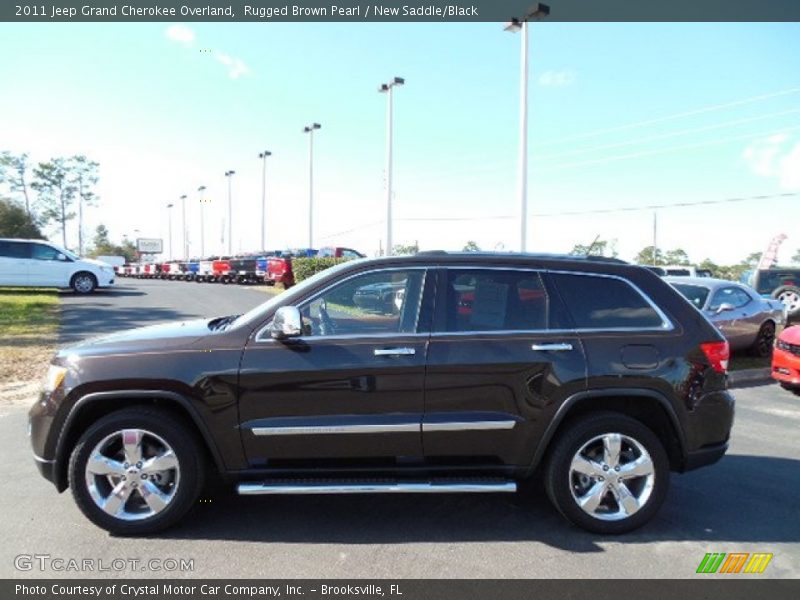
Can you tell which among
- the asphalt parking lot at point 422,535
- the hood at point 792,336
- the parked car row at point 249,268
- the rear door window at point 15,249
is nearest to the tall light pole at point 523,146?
the parked car row at point 249,268

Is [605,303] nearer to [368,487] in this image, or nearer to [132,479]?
[368,487]

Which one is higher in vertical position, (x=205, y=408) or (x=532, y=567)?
(x=205, y=408)

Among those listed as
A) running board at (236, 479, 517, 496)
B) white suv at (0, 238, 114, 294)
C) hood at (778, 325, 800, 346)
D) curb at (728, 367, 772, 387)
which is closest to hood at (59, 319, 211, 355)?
running board at (236, 479, 517, 496)

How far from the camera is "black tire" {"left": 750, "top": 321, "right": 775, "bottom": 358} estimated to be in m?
10.7

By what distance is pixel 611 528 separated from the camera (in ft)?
13.2

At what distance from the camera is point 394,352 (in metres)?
3.94

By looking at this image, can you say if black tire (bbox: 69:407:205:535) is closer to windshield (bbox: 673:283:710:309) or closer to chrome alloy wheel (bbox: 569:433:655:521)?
chrome alloy wheel (bbox: 569:433:655:521)

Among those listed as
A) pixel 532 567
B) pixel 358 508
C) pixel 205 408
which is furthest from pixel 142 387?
pixel 532 567

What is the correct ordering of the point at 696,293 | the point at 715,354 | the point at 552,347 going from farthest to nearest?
1. the point at 696,293
2. the point at 715,354
3. the point at 552,347

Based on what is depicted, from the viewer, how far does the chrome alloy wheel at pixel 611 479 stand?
4.02 metres

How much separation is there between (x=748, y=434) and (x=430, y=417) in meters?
4.44

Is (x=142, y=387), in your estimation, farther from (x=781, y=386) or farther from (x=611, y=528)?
(x=781, y=386)

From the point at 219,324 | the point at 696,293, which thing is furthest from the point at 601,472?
the point at 696,293
